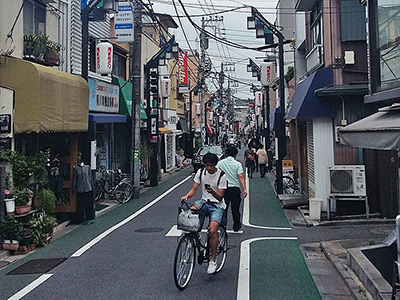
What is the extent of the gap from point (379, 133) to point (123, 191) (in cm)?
1247

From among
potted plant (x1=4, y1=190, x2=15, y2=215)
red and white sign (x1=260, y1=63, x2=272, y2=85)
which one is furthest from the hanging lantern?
red and white sign (x1=260, y1=63, x2=272, y2=85)

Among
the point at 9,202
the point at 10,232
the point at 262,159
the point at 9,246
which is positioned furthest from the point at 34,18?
the point at 262,159

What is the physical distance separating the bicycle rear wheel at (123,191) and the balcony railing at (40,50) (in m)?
6.12

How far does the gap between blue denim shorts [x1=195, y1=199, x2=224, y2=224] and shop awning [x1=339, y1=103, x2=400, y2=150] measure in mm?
2220

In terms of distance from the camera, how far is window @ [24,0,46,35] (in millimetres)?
12250

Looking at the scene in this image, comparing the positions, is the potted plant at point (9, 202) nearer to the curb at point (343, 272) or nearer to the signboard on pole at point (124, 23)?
the curb at point (343, 272)

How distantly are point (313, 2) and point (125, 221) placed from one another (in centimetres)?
891

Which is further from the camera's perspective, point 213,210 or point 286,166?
point 286,166

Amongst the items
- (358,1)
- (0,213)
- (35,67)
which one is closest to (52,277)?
(0,213)

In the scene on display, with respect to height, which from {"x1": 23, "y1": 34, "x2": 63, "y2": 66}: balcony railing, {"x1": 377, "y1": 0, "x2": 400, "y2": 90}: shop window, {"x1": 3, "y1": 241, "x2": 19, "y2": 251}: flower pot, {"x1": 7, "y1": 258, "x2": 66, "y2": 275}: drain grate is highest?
{"x1": 23, "y1": 34, "x2": 63, "y2": 66}: balcony railing

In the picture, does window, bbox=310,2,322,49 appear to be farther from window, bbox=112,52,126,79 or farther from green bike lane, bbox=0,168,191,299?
window, bbox=112,52,126,79

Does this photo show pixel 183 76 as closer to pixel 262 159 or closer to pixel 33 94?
pixel 262 159

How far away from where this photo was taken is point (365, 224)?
454 inches

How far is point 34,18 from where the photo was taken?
41.7 ft
